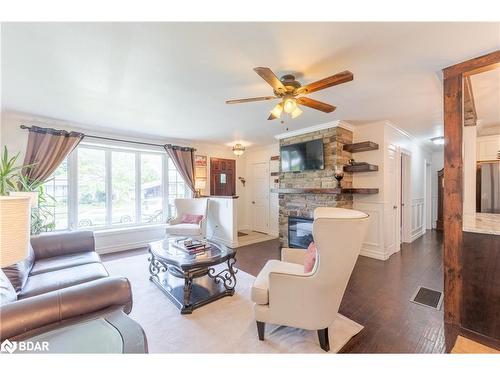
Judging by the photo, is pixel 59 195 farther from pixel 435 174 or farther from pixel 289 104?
pixel 435 174

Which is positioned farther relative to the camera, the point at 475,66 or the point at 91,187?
the point at 91,187

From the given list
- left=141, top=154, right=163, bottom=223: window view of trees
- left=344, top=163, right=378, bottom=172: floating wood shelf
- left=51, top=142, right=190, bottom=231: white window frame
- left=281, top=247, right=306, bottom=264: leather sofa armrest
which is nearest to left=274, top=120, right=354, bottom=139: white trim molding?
left=344, top=163, right=378, bottom=172: floating wood shelf

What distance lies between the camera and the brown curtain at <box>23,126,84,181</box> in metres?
3.38

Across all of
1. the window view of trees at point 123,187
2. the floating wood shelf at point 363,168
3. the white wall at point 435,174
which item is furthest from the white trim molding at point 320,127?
the white wall at point 435,174

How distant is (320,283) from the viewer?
5.00 ft

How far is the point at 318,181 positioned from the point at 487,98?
2.39 metres

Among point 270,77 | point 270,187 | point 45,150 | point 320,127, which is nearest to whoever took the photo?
point 270,77

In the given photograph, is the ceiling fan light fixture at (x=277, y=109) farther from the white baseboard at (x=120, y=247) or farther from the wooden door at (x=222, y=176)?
the white baseboard at (x=120, y=247)

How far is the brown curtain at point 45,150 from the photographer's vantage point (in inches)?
133

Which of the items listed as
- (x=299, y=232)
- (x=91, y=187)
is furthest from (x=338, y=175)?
(x=91, y=187)

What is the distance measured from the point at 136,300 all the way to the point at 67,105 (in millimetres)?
2795

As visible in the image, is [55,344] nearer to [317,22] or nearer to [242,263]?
[317,22]

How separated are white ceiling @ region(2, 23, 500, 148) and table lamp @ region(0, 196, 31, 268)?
1.32m
